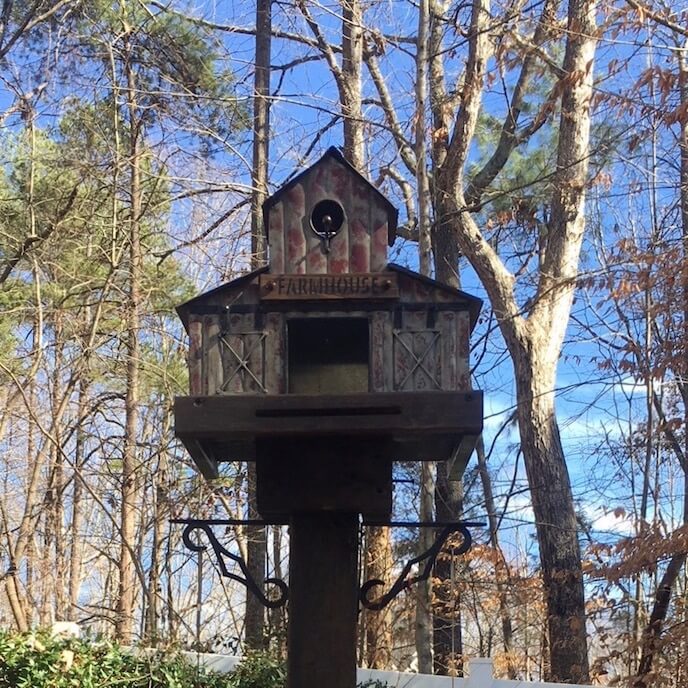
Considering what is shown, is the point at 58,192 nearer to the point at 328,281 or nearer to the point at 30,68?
the point at 30,68

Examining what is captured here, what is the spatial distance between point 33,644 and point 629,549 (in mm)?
3537

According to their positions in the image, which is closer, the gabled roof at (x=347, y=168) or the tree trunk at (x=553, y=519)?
the gabled roof at (x=347, y=168)

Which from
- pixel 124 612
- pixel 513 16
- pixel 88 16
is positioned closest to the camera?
pixel 513 16

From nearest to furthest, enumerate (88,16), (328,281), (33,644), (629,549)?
(328,281) → (33,644) → (629,549) → (88,16)

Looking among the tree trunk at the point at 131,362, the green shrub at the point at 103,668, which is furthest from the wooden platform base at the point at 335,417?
the tree trunk at the point at 131,362

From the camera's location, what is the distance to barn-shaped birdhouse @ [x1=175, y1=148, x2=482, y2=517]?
Answer: 6.54 feet

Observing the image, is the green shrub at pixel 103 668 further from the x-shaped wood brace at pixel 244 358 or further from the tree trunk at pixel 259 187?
the x-shaped wood brace at pixel 244 358

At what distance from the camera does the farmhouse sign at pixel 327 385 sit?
199 cm

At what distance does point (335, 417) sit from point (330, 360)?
1.07 ft

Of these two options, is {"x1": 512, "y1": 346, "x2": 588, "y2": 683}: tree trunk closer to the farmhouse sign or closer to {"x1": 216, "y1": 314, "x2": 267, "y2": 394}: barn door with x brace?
the farmhouse sign

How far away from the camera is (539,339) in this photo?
7.32 m

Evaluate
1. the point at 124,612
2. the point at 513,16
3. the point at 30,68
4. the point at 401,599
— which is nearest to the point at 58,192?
the point at 30,68

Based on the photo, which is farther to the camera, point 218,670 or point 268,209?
point 218,670

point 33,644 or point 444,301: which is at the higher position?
point 444,301
